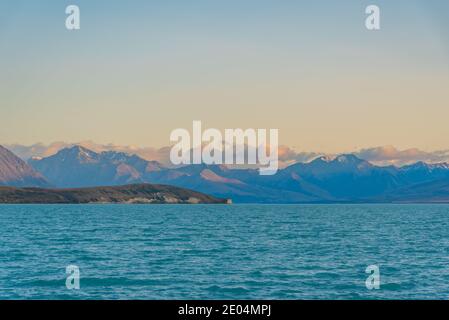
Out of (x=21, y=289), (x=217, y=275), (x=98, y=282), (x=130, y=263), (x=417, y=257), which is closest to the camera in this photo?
(x=21, y=289)

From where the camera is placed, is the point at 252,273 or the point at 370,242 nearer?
the point at 252,273

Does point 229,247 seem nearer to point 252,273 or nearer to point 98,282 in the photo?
point 252,273

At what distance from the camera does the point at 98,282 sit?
6134cm

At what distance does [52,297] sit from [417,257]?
5175 cm

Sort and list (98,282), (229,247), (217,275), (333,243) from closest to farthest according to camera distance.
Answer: (98,282), (217,275), (229,247), (333,243)

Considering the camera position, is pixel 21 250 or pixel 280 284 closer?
pixel 280 284

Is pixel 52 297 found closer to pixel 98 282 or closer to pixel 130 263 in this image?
pixel 98 282
